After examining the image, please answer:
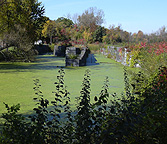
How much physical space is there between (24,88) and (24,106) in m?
2.07

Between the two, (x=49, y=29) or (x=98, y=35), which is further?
(x=98, y=35)

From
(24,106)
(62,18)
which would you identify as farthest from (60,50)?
(62,18)

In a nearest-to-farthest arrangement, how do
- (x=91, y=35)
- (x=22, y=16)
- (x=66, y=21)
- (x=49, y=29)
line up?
(x=22, y=16) → (x=49, y=29) → (x=91, y=35) → (x=66, y=21)

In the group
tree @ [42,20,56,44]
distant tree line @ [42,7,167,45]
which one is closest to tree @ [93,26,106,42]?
distant tree line @ [42,7,167,45]

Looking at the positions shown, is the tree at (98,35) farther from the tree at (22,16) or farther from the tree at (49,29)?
the tree at (22,16)

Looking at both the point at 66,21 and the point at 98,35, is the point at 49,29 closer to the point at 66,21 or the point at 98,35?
the point at 98,35

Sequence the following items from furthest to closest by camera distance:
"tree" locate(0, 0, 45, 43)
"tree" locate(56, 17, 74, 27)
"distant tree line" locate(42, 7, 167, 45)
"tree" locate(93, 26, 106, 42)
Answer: "tree" locate(56, 17, 74, 27), "tree" locate(93, 26, 106, 42), "distant tree line" locate(42, 7, 167, 45), "tree" locate(0, 0, 45, 43)

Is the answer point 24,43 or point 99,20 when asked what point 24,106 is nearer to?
point 24,43

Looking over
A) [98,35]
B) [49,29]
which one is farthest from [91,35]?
[49,29]

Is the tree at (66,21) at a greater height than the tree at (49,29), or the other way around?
the tree at (66,21)

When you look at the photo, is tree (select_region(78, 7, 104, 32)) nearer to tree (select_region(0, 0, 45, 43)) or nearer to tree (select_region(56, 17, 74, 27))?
tree (select_region(56, 17, 74, 27))

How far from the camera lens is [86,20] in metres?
51.2

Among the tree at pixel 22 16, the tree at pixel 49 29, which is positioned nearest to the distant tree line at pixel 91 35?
the tree at pixel 49 29

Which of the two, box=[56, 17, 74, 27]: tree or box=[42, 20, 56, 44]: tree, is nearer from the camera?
box=[42, 20, 56, 44]: tree
